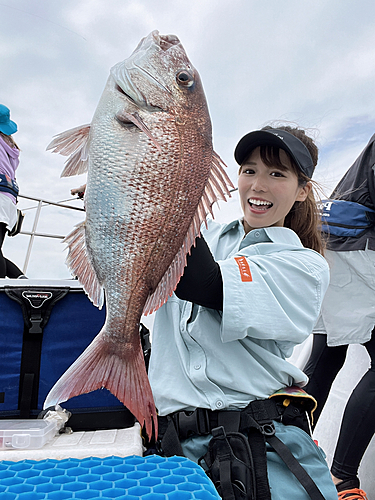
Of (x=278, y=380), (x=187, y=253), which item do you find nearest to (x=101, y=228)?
(x=187, y=253)

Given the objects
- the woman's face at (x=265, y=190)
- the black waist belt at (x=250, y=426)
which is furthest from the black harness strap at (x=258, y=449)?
the woman's face at (x=265, y=190)

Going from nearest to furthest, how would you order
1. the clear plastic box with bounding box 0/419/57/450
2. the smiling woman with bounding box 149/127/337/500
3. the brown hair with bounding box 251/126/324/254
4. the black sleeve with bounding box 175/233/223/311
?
1. the black sleeve with bounding box 175/233/223/311
2. the smiling woman with bounding box 149/127/337/500
3. the clear plastic box with bounding box 0/419/57/450
4. the brown hair with bounding box 251/126/324/254

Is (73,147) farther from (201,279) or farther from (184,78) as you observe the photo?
(201,279)

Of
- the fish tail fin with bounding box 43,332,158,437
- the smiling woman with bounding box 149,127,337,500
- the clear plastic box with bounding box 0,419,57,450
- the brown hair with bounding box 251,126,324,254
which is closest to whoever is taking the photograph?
the fish tail fin with bounding box 43,332,158,437

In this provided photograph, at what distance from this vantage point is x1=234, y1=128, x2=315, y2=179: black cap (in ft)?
5.18

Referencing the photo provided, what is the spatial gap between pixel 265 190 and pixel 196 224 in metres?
0.74

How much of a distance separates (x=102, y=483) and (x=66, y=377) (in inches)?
9.8

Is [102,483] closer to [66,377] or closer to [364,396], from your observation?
[66,377]

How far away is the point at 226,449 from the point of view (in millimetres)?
1209

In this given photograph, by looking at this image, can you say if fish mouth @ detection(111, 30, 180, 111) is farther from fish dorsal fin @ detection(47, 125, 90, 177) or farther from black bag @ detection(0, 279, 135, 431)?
black bag @ detection(0, 279, 135, 431)

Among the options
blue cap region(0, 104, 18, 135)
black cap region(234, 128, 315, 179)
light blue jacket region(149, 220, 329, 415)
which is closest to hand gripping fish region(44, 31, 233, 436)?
light blue jacket region(149, 220, 329, 415)

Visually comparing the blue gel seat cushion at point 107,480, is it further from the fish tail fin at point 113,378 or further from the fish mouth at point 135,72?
the fish mouth at point 135,72

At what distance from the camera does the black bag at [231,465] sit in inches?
44.3

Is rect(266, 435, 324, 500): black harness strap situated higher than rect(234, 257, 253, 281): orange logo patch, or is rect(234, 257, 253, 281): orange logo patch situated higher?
rect(234, 257, 253, 281): orange logo patch
